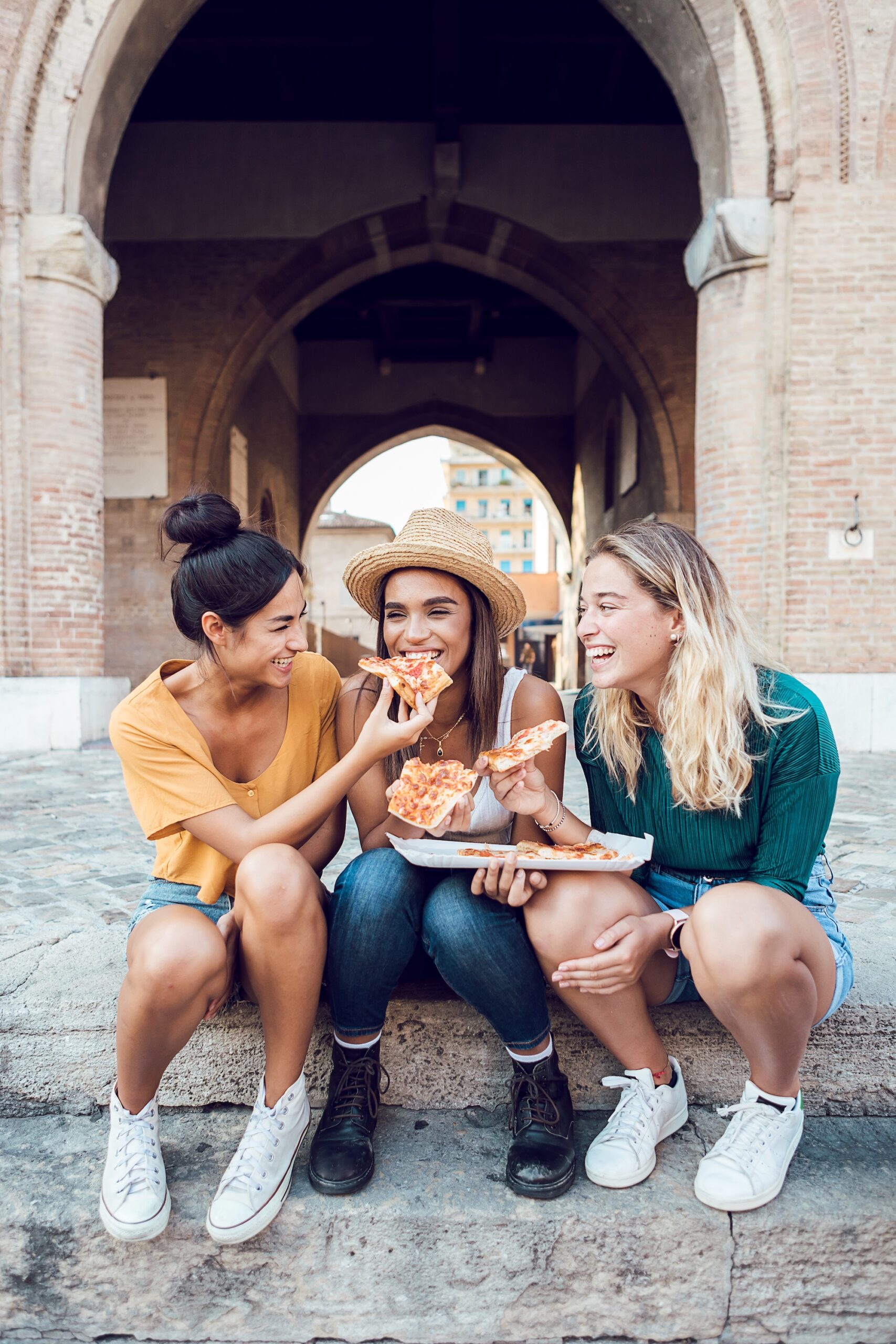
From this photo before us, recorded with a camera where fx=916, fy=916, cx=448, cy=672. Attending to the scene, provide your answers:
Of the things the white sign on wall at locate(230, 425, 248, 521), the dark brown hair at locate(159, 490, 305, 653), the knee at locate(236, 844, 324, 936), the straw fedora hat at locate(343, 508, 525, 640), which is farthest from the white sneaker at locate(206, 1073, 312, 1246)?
the white sign on wall at locate(230, 425, 248, 521)

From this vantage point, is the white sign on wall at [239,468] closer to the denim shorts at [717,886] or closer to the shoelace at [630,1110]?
the denim shorts at [717,886]

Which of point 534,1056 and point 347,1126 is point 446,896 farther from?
point 347,1126

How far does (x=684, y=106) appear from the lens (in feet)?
30.1

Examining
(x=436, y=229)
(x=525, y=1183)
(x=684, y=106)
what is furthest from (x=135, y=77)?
(x=525, y=1183)

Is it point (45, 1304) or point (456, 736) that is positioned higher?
point (456, 736)

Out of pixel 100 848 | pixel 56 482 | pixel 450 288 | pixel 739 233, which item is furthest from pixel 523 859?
pixel 450 288

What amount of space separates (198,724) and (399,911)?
0.71m

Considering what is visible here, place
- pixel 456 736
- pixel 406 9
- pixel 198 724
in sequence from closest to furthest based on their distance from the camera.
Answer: pixel 198 724
pixel 456 736
pixel 406 9

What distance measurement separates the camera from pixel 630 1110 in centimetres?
202

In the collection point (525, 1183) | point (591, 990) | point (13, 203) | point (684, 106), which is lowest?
point (525, 1183)

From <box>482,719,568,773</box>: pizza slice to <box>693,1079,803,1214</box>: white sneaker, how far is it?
86cm

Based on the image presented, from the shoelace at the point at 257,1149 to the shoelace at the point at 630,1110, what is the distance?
71 centimetres

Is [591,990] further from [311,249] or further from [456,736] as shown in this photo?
[311,249]

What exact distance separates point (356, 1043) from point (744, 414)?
25.8ft
